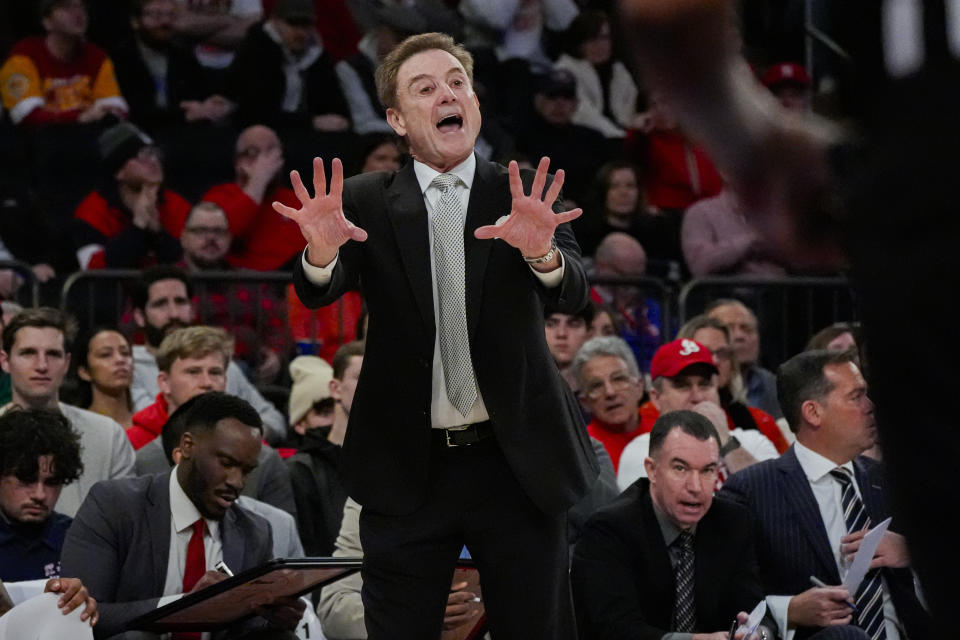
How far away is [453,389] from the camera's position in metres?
3.92

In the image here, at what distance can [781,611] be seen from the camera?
223 inches

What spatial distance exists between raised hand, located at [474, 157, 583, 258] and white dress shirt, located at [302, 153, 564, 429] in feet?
0.29

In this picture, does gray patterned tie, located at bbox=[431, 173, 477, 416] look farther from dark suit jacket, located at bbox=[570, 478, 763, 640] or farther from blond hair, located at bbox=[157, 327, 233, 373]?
blond hair, located at bbox=[157, 327, 233, 373]

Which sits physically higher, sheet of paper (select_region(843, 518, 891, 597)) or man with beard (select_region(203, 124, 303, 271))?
man with beard (select_region(203, 124, 303, 271))

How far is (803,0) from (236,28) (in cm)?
382

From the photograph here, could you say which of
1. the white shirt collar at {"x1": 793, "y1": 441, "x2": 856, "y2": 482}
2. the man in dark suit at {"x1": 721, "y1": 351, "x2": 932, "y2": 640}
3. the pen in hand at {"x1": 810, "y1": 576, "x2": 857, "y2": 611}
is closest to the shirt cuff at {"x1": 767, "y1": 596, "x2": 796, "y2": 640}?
the man in dark suit at {"x1": 721, "y1": 351, "x2": 932, "y2": 640}

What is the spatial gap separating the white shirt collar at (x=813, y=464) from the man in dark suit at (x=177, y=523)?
2.03 meters

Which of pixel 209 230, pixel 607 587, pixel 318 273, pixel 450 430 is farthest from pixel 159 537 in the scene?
pixel 209 230

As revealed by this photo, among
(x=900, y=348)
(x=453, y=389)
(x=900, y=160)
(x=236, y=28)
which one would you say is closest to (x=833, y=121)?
(x=900, y=160)

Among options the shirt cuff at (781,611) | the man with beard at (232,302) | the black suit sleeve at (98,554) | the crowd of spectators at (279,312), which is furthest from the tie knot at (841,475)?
the man with beard at (232,302)

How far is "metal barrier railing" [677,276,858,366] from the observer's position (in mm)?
9328

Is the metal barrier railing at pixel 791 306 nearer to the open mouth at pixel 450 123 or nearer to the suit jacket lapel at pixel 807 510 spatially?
the suit jacket lapel at pixel 807 510

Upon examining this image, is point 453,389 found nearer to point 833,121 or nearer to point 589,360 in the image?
point 833,121

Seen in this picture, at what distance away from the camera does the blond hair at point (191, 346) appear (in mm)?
6969
